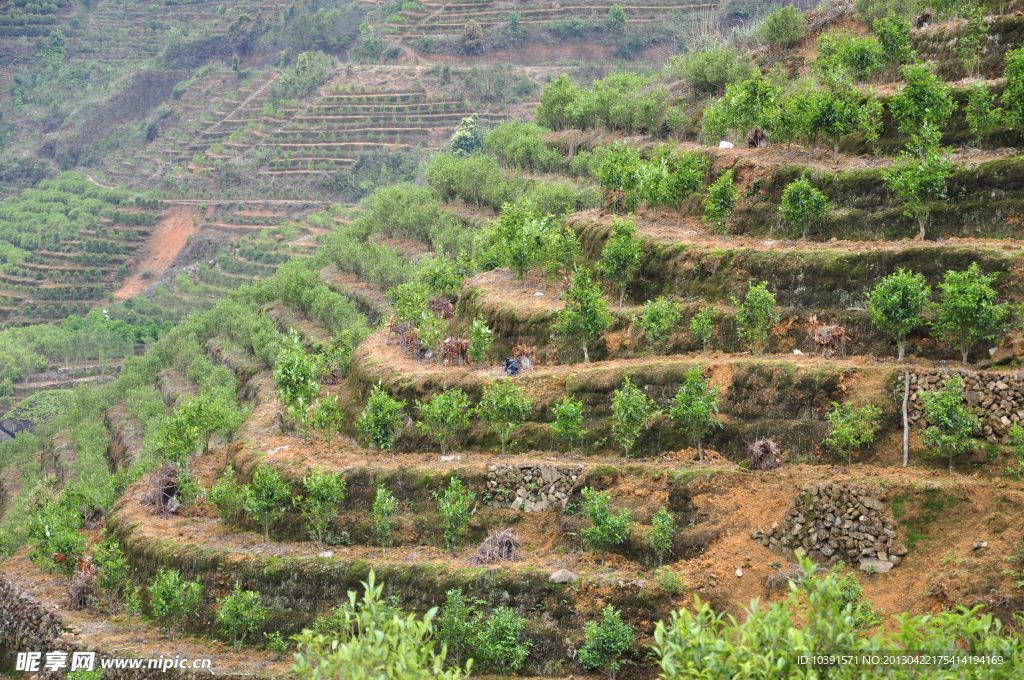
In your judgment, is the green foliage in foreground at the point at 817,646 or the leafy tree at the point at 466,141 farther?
the leafy tree at the point at 466,141

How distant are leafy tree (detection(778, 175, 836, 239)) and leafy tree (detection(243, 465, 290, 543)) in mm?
17712

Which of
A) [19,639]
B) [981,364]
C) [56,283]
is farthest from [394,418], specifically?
[56,283]

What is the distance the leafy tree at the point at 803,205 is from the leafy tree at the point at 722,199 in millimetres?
2394

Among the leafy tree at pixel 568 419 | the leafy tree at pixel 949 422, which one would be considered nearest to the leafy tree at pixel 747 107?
the leafy tree at pixel 568 419

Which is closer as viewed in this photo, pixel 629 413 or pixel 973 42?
pixel 629 413

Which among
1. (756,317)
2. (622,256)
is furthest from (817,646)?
(622,256)

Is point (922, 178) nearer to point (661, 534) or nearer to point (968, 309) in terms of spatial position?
point (968, 309)

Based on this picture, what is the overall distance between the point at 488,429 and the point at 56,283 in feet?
284

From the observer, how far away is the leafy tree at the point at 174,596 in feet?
90.3

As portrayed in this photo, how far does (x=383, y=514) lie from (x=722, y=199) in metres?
15.3

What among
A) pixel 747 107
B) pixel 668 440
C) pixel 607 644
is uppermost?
pixel 747 107

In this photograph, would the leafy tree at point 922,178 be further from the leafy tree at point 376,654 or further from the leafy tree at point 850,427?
the leafy tree at point 376,654

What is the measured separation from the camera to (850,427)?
23094 mm

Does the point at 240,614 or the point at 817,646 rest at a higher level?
the point at 817,646
